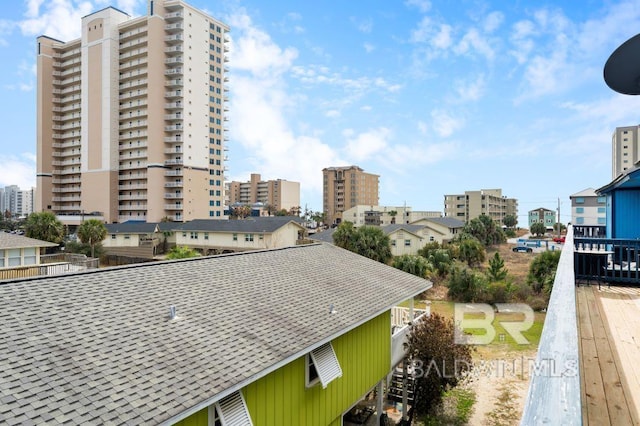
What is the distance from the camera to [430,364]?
1177 cm

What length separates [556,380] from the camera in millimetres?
1573

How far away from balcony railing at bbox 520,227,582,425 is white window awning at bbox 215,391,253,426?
5032mm

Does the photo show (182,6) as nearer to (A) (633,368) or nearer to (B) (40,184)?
(B) (40,184)

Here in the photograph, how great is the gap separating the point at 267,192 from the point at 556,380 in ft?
497

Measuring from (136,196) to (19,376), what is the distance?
235 feet

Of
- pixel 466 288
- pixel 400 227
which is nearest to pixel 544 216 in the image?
pixel 400 227

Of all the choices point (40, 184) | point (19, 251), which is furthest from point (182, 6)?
point (19, 251)

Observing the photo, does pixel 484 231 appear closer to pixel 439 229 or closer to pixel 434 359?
pixel 439 229

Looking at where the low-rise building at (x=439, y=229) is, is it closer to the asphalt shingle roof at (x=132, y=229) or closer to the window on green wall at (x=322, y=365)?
the asphalt shingle roof at (x=132, y=229)

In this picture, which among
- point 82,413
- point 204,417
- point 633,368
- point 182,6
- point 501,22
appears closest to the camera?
point 633,368

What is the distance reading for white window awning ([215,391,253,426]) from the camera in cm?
582

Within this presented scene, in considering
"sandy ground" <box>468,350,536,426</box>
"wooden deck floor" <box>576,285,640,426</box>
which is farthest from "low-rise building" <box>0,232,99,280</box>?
"wooden deck floor" <box>576,285,640,426</box>

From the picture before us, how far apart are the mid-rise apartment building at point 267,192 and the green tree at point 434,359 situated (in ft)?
405

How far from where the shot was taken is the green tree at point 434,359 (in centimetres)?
1180
